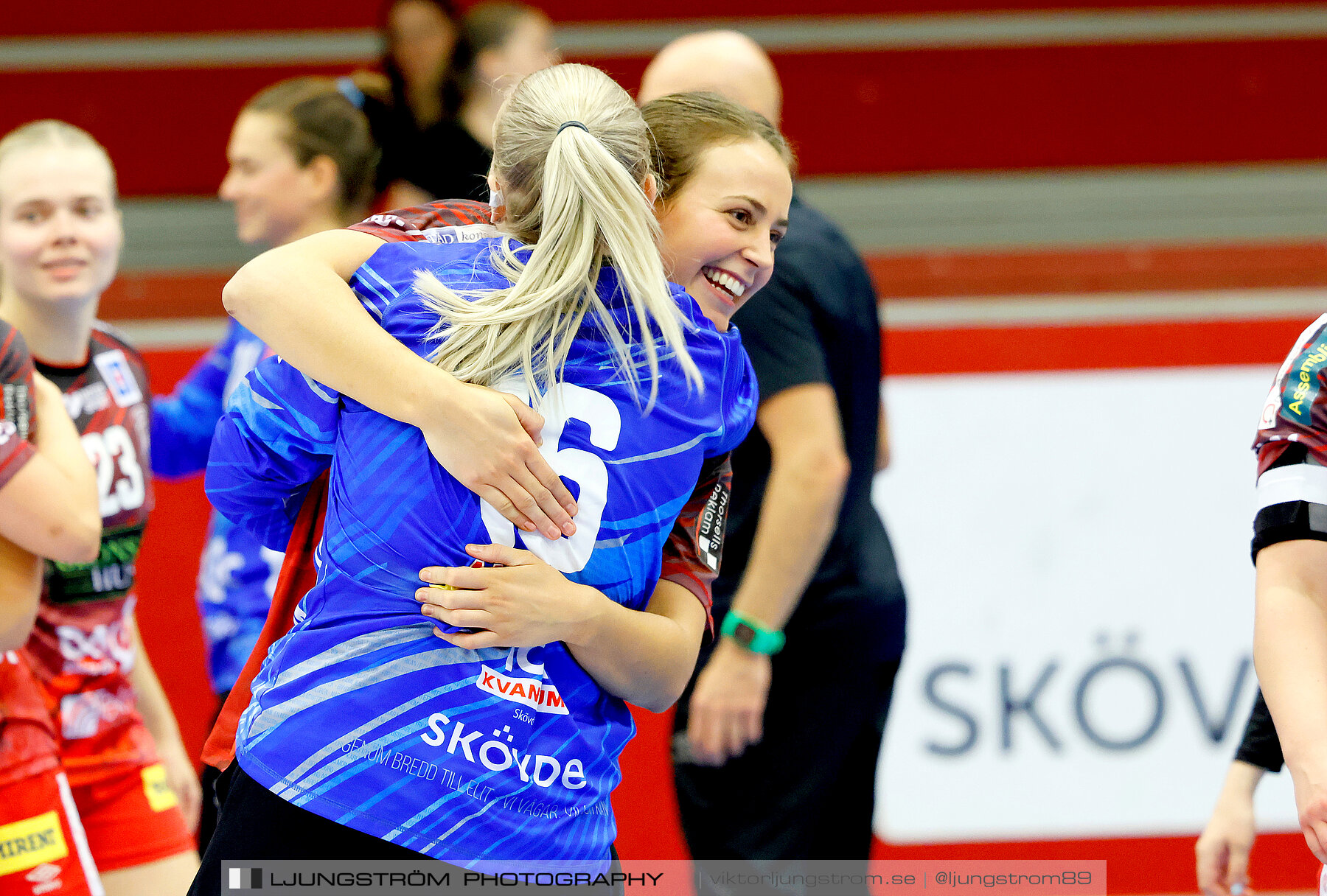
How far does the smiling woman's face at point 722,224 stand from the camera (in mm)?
1623

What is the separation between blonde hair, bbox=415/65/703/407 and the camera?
51.9 inches

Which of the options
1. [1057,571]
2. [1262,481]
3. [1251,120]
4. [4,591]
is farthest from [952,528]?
[1251,120]

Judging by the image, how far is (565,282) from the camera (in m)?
1.30

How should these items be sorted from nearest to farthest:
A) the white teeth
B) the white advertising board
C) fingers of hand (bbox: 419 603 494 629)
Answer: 1. fingers of hand (bbox: 419 603 494 629)
2. the white teeth
3. the white advertising board

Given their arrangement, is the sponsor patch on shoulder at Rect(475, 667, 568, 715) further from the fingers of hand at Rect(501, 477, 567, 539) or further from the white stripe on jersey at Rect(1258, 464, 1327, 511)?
the white stripe on jersey at Rect(1258, 464, 1327, 511)

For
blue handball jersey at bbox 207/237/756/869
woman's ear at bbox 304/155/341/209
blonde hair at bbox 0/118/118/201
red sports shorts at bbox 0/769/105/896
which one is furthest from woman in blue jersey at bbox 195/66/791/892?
woman's ear at bbox 304/155/341/209

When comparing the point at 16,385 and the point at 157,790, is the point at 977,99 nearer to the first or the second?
the point at 157,790

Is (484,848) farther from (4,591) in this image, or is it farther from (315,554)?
(4,591)

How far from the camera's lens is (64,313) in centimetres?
237

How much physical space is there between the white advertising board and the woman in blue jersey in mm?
2304

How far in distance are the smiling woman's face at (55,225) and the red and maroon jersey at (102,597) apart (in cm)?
14

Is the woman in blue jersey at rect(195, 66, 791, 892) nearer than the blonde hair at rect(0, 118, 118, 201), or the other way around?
the woman in blue jersey at rect(195, 66, 791, 892)

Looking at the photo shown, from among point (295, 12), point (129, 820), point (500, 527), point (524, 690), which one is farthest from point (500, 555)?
point (295, 12)

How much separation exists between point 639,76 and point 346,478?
4.96 m
